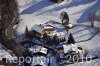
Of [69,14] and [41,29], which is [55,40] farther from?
[69,14]

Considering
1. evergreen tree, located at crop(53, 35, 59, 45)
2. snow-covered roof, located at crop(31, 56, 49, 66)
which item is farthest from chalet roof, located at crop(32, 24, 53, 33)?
snow-covered roof, located at crop(31, 56, 49, 66)

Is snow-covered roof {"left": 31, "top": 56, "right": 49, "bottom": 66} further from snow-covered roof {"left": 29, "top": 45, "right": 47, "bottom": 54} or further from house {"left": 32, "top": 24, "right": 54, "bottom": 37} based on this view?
house {"left": 32, "top": 24, "right": 54, "bottom": 37}

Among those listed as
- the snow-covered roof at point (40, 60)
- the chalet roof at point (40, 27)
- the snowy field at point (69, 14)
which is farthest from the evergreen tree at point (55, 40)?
the snow-covered roof at point (40, 60)

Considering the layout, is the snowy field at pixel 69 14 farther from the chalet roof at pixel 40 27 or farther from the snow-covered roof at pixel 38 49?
the snow-covered roof at pixel 38 49

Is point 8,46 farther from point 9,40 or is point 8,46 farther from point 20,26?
point 20,26

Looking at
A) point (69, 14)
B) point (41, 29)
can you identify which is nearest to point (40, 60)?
point (41, 29)
